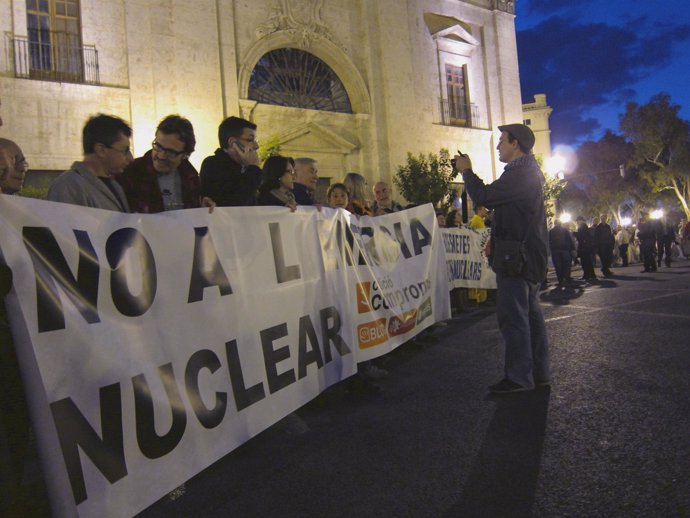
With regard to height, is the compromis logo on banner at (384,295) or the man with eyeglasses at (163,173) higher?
the man with eyeglasses at (163,173)

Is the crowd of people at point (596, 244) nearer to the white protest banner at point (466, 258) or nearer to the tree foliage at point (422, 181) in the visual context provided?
the white protest banner at point (466, 258)

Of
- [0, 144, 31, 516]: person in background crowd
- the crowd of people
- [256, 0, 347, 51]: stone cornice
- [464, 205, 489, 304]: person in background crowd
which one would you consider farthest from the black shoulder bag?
[256, 0, 347, 51]: stone cornice

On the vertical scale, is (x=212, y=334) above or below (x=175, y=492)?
above

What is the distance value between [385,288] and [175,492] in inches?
104

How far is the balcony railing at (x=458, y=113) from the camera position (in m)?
21.3

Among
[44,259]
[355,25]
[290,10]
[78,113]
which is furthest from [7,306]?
[355,25]

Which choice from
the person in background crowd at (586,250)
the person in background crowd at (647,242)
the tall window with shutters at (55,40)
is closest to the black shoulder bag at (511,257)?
the person in background crowd at (586,250)

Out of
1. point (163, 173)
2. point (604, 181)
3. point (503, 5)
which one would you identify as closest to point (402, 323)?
point (163, 173)

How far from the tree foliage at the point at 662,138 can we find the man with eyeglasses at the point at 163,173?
4587cm

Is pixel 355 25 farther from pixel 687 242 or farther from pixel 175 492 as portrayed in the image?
pixel 175 492

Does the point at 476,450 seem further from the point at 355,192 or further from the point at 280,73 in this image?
the point at 280,73

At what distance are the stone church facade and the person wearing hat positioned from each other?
11440 mm

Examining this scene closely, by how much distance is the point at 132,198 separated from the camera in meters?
3.34

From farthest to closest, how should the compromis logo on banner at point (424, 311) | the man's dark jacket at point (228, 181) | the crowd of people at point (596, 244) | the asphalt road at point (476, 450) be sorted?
1. the crowd of people at point (596, 244)
2. the compromis logo on banner at point (424, 311)
3. the man's dark jacket at point (228, 181)
4. the asphalt road at point (476, 450)
